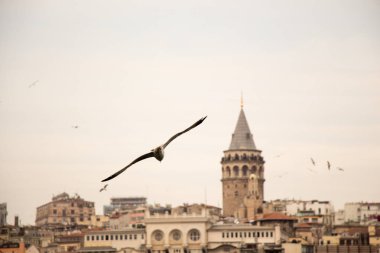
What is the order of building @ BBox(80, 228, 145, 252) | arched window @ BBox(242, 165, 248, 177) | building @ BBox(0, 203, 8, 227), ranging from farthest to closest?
arched window @ BBox(242, 165, 248, 177) → building @ BBox(0, 203, 8, 227) → building @ BBox(80, 228, 145, 252)

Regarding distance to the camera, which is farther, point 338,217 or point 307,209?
point 307,209

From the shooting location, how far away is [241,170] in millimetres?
151125

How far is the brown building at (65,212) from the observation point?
6161 inches

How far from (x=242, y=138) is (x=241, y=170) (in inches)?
163

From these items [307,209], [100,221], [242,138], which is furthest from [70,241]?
[242,138]

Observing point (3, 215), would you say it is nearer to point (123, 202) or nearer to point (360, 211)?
point (360, 211)

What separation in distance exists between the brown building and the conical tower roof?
17225 mm

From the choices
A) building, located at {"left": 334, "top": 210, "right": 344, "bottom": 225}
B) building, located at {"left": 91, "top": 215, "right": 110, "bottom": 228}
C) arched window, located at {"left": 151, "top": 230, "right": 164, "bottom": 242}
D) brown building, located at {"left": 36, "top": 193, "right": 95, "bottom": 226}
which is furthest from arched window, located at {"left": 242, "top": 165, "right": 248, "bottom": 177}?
arched window, located at {"left": 151, "top": 230, "right": 164, "bottom": 242}

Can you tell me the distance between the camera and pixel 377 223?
377 ft

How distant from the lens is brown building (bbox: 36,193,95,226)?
15650 cm

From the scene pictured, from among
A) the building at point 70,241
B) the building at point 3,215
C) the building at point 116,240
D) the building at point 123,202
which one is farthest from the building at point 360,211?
the building at point 123,202

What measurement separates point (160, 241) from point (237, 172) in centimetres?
4146

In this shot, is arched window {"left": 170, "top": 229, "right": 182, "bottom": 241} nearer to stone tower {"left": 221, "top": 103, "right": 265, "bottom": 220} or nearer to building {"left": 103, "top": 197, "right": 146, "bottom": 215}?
stone tower {"left": 221, "top": 103, "right": 265, "bottom": 220}

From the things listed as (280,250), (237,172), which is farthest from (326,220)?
(280,250)
